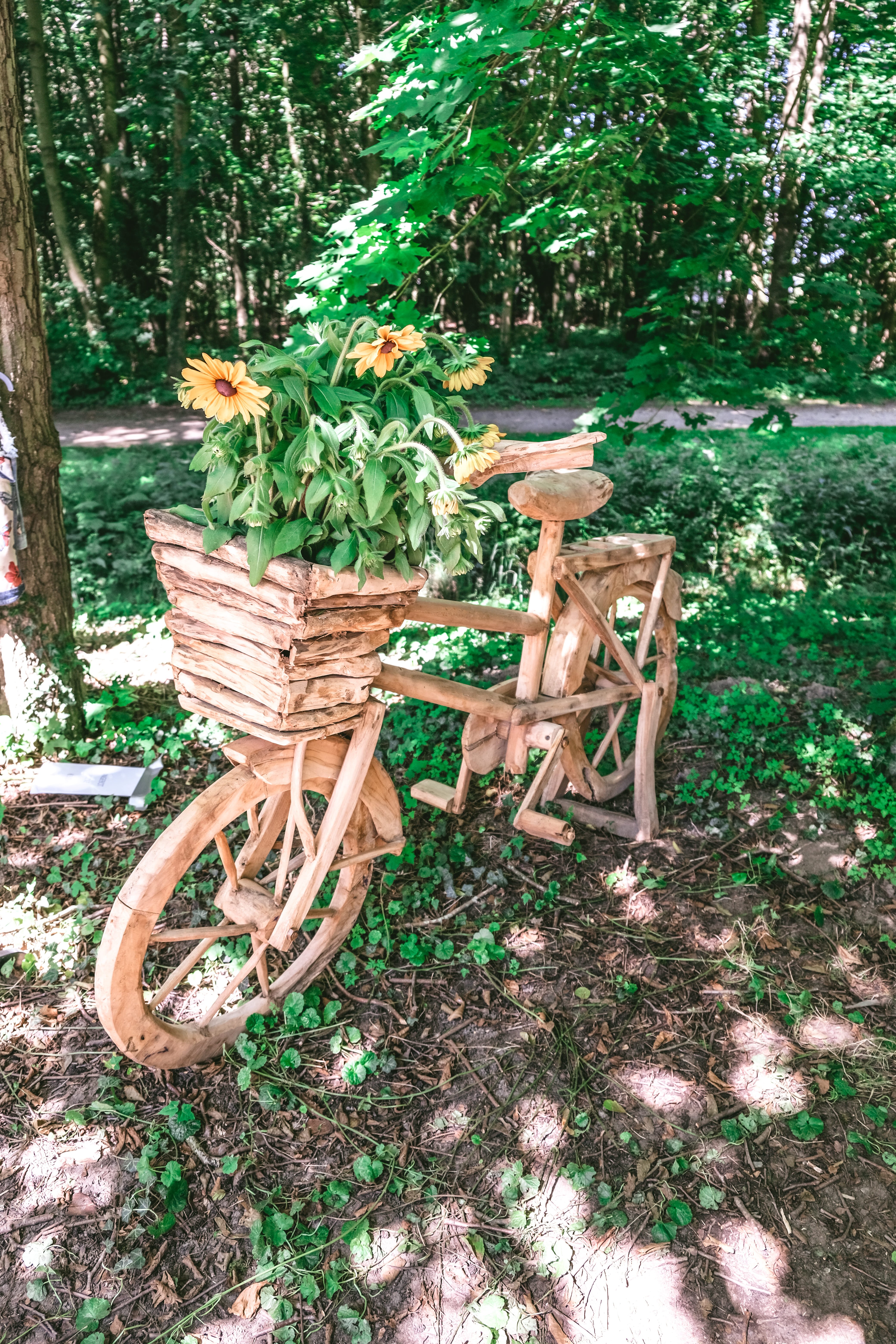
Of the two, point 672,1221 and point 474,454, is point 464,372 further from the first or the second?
point 672,1221

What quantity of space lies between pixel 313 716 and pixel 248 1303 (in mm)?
1482

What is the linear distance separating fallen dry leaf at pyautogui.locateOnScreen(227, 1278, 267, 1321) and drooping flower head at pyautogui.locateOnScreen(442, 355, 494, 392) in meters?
2.35

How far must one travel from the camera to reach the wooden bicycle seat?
9.20 ft

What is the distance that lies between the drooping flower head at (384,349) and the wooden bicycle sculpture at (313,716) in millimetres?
375

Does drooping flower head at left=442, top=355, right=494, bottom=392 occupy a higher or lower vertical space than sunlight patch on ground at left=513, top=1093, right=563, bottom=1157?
higher

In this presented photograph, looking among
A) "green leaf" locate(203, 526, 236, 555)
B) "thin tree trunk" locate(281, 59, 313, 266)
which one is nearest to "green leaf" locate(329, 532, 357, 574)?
"green leaf" locate(203, 526, 236, 555)

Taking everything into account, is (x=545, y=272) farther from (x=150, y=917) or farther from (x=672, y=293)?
(x=150, y=917)

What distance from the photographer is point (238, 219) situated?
50.3ft

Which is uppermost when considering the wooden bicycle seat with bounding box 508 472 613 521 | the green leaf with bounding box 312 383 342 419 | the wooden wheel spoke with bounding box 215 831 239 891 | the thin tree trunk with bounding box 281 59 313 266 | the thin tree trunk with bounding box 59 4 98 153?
the thin tree trunk with bounding box 59 4 98 153

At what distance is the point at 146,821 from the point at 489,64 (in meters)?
3.53

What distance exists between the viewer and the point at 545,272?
17.1 metres

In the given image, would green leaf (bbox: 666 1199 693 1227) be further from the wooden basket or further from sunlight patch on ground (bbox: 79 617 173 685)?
sunlight patch on ground (bbox: 79 617 173 685)

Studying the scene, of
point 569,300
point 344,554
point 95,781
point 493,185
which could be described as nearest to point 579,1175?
point 344,554

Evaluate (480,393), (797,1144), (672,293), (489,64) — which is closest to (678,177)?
(672,293)
